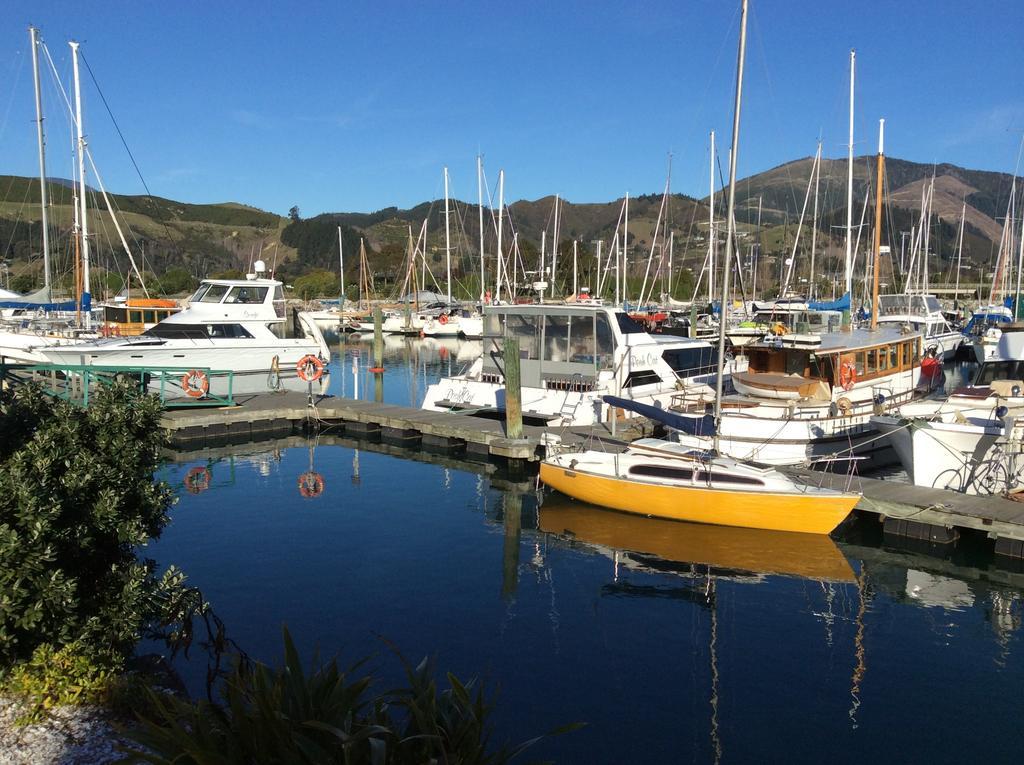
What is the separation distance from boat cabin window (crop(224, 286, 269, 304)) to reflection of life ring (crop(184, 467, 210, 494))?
13.7 metres

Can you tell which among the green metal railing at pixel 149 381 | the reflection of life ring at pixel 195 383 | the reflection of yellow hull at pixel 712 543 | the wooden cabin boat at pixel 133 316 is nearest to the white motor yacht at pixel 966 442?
the reflection of yellow hull at pixel 712 543

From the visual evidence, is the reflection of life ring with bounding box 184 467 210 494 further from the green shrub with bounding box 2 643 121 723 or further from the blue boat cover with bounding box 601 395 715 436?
the green shrub with bounding box 2 643 121 723

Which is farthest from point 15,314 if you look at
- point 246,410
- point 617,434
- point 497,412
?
point 617,434

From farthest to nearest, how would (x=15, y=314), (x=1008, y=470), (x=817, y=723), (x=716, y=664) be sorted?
(x=15, y=314)
(x=1008, y=470)
(x=716, y=664)
(x=817, y=723)

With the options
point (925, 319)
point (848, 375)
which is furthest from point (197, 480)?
point (925, 319)

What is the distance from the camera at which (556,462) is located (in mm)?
19141

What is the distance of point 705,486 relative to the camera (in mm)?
17047

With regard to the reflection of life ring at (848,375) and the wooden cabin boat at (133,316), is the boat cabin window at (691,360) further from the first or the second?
the wooden cabin boat at (133,316)

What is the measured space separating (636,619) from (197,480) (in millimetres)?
13581

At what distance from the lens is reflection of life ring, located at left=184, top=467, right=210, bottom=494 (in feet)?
69.8

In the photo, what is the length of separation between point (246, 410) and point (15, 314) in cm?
4179

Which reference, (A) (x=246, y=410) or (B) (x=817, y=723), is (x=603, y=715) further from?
(A) (x=246, y=410)

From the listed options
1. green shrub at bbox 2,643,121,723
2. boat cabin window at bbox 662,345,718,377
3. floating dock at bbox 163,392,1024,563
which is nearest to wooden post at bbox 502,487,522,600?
floating dock at bbox 163,392,1024,563

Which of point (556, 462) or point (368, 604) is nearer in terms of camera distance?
point (368, 604)
